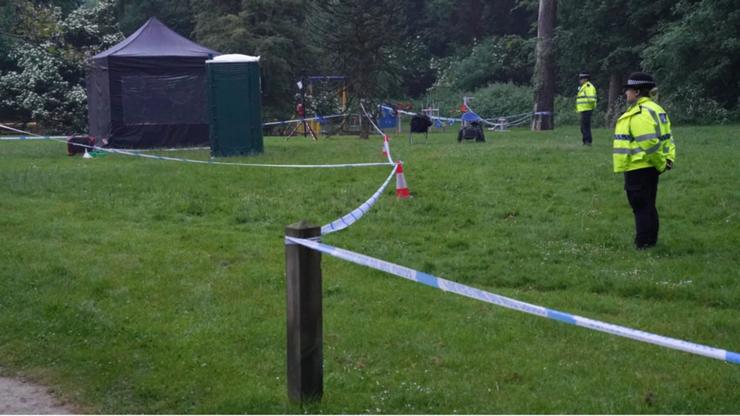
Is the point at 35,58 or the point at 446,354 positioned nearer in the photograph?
the point at 446,354

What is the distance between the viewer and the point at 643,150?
9.66m

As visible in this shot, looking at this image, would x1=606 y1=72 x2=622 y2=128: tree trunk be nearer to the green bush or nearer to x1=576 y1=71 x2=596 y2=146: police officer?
the green bush

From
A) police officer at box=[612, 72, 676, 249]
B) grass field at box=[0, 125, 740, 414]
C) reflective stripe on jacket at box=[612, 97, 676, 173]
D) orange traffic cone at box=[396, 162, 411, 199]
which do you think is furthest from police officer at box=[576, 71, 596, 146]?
reflective stripe on jacket at box=[612, 97, 676, 173]

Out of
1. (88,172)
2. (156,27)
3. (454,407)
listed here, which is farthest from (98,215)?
(156,27)

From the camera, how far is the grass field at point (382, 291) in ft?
19.3

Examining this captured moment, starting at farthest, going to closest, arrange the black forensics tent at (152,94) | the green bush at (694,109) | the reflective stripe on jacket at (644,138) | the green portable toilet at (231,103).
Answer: the green bush at (694,109) < the black forensics tent at (152,94) < the green portable toilet at (231,103) < the reflective stripe on jacket at (644,138)

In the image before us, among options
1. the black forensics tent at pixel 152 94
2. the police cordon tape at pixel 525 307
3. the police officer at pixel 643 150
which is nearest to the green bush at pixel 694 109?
the black forensics tent at pixel 152 94

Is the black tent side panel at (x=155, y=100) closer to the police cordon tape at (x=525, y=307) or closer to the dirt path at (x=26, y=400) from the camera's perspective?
the dirt path at (x=26, y=400)

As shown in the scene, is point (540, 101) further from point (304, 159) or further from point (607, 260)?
point (607, 260)

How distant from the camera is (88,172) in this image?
16844mm

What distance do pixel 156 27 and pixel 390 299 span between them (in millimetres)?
19384

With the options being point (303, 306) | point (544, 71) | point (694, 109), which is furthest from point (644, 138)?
point (694, 109)

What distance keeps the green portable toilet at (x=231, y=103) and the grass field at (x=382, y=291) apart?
5029 mm

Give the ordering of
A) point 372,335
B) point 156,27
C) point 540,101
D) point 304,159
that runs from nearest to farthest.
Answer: point 372,335, point 304,159, point 156,27, point 540,101
